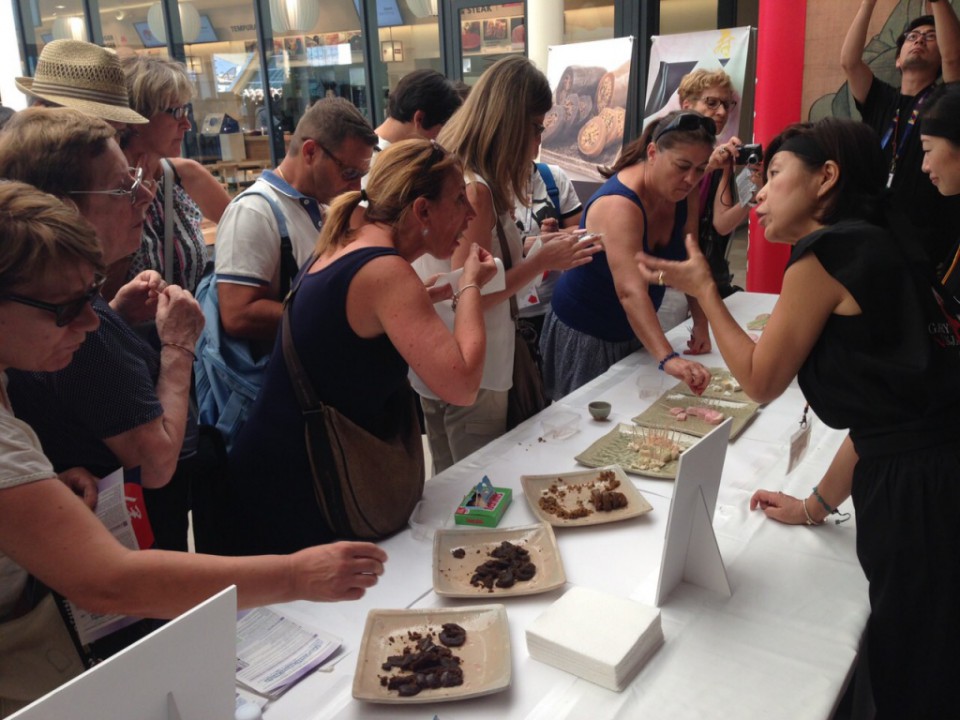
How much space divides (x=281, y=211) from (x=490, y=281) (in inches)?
25.0

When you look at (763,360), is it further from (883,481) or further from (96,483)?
(96,483)

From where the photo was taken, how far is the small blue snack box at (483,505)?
1.53 metres

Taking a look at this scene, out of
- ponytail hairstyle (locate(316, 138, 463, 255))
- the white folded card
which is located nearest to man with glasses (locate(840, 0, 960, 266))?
the white folded card

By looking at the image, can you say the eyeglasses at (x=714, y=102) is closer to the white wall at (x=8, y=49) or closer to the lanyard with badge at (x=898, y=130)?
the lanyard with badge at (x=898, y=130)

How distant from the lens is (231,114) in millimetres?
8711

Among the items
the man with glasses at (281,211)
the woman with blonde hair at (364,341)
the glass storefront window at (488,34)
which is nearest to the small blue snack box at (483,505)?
the woman with blonde hair at (364,341)

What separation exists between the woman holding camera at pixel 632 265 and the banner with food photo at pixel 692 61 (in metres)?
2.34

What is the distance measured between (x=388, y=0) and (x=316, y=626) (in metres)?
7.24

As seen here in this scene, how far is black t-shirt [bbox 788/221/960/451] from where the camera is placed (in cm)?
122

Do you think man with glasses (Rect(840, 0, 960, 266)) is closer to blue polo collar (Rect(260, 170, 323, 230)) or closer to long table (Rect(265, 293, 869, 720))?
long table (Rect(265, 293, 869, 720))

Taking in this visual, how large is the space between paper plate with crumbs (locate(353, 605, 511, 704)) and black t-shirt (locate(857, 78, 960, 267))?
95.3 inches

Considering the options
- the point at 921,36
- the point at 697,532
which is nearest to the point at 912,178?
the point at 921,36

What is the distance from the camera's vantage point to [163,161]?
7.34 ft

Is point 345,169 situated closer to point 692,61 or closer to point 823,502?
point 823,502
